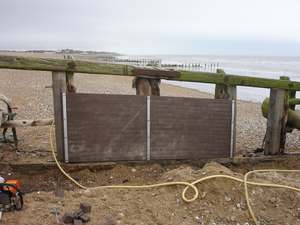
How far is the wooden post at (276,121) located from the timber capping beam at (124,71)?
19 centimetres

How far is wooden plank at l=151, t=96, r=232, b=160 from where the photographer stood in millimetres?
5547

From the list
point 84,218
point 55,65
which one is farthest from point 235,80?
point 84,218

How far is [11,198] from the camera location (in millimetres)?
3477

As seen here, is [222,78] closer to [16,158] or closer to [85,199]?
[85,199]

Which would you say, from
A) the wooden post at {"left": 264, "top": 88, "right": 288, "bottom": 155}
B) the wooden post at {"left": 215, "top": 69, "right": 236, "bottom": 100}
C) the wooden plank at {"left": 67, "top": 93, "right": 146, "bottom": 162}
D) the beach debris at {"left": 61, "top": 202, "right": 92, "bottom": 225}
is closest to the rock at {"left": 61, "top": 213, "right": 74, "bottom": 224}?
the beach debris at {"left": 61, "top": 202, "right": 92, "bottom": 225}

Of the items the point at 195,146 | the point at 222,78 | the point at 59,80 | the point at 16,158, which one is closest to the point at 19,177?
the point at 16,158

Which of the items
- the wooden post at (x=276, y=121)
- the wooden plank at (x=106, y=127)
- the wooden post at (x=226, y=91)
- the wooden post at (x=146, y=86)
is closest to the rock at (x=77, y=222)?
the wooden plank at (x=106, y=127)

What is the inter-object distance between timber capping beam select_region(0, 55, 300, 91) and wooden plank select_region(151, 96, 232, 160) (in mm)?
376

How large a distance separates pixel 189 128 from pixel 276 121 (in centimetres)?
181

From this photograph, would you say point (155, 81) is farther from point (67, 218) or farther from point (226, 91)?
point (67, 218)

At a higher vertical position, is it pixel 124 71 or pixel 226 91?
pixel 124 71

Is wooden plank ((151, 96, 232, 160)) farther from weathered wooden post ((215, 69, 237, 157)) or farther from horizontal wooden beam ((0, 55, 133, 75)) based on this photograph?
horizontal wooden beam ((0, 55, 133, 75))

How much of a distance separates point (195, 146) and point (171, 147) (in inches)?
17.2

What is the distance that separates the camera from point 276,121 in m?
6.34
